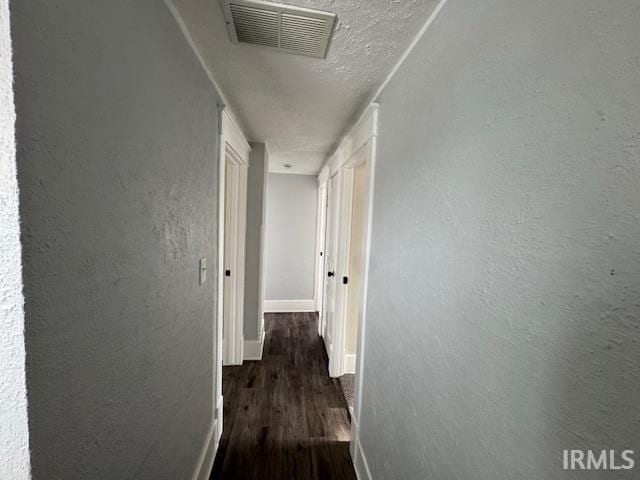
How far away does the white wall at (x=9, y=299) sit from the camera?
0.39m

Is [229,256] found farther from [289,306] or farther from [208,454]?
[289,306]

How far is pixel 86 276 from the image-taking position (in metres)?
0.56

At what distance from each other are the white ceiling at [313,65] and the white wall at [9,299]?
0.77 m

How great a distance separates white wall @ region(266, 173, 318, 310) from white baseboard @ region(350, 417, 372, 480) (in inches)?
101

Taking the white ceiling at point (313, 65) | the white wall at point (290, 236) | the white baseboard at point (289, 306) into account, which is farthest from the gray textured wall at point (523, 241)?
the white baseboard at point (289, 306)

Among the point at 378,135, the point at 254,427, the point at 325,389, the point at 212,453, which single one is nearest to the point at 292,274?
the point at 325,389

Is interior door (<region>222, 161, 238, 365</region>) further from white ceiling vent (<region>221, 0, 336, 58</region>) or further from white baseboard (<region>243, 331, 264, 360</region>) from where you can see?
white ceiling vent (<region>221, 0, 336, 58</region>)

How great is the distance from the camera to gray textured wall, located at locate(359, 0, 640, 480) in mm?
372

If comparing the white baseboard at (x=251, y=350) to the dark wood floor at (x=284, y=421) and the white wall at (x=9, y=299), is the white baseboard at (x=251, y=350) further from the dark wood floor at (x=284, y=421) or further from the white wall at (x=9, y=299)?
the white wall at (x=9, y=299)

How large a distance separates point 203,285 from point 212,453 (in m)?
1.06

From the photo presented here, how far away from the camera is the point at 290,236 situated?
A: 407cm

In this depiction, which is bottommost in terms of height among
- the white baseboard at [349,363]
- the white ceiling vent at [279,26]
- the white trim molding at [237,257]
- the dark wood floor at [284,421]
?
the dark wood floor at [284,421]
